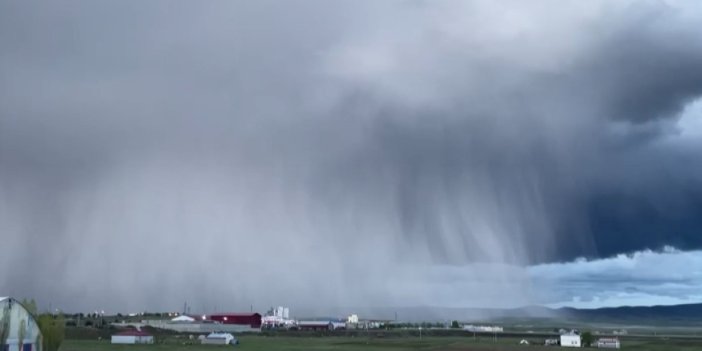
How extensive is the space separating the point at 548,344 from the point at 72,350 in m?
79.2

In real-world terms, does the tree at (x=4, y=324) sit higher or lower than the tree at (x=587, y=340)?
higher

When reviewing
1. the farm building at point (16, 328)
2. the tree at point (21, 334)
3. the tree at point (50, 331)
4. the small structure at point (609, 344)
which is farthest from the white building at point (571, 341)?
the tree at point (21, 334)

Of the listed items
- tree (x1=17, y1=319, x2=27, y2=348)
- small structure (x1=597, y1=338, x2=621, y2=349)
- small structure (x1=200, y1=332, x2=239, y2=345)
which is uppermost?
tree (x1=17, y1=319, x2=27, y2=348)

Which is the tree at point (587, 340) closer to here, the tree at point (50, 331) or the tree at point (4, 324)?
the tree at point (50, 331)

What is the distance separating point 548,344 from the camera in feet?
421

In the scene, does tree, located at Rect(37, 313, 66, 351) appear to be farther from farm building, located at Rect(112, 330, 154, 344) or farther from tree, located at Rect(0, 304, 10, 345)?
farm building, located at Rect(112, 330, 154, 344)

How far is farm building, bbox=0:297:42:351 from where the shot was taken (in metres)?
56.4

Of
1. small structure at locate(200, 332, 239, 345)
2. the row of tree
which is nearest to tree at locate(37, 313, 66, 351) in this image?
the row of tree

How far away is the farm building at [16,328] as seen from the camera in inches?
2219

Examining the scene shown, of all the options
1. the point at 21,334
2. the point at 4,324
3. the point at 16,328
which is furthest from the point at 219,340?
the point at 4,324

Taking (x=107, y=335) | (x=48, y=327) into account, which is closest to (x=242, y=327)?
Answer: (x=107, y=335)

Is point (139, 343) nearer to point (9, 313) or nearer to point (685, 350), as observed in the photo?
point (9, 313)

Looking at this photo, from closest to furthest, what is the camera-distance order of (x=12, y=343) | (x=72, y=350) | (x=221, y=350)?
(x=12, y=343), (x=72, y=350), (x=221, y=350)

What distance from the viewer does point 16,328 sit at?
57.6 m
